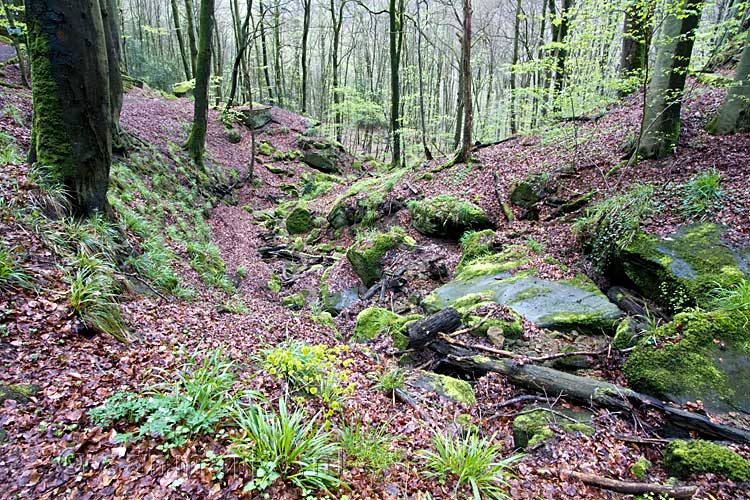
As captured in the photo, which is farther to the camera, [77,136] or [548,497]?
[77,136]

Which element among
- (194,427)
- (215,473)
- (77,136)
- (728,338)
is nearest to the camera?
(215,473)

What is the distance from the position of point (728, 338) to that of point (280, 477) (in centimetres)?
516

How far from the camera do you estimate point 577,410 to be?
434 cm

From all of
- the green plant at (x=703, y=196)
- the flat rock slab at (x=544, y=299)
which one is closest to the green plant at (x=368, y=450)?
the flat rock slab at (x=544, y=299)

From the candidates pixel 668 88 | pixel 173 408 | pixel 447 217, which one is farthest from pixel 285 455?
pixel 668 88

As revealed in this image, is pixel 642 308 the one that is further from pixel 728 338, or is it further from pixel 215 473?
pixel 215 473

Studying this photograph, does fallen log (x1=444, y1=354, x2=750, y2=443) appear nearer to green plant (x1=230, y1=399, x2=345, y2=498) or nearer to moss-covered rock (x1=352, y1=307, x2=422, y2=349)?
moss-covered rock (x1=352, y1=307, x2=422, y2=349)

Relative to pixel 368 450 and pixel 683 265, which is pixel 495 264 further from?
pixel 368 450

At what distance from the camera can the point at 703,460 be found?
3.38 m

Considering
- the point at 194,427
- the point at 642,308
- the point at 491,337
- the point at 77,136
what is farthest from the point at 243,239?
the point at 642,308

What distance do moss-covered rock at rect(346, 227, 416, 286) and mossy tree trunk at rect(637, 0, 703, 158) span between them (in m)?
5.67

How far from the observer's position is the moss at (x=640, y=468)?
11.5 ft

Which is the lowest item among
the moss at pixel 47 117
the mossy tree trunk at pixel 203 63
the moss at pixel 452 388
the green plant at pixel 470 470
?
the moss at pixel 452 388

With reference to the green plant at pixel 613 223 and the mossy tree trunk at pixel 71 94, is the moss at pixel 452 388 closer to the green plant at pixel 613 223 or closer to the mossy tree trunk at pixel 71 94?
the green plant at pixel 613 223
